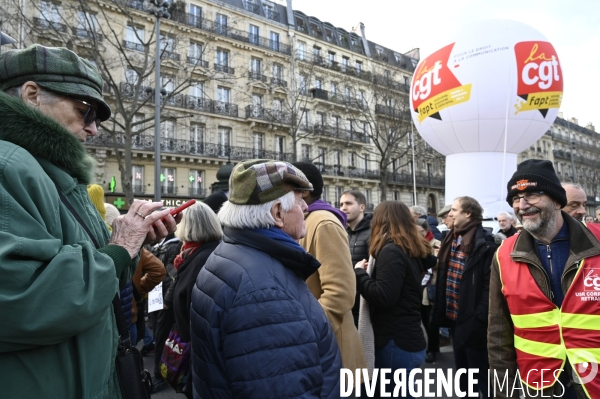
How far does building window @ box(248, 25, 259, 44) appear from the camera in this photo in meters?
29.5

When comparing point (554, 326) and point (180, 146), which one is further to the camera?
point (180, 146)

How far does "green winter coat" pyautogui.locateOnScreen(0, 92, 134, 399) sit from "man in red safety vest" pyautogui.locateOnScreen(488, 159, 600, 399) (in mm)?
2252

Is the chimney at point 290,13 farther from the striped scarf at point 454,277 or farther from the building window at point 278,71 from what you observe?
the striped scarf at point 454,277

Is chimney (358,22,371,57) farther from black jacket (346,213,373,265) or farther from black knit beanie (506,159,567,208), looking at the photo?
black knit beanie (506,159,567,208)

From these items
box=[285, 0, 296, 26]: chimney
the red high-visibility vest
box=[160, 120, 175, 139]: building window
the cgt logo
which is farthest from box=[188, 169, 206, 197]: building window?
the cgt logo

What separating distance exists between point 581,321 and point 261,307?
189cm

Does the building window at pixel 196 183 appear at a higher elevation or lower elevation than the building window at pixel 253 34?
lower

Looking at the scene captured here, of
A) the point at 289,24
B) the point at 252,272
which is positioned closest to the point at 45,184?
the point at 252,272

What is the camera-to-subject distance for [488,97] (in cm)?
1066

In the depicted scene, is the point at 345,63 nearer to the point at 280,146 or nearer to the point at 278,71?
the point at 278,71

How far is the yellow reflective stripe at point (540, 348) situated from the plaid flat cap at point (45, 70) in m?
2.66

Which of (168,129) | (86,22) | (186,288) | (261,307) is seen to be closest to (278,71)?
(168,129)

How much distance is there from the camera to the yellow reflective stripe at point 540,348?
7.44 feet

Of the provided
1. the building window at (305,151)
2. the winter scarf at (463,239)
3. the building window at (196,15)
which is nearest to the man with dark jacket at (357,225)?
the winter scarf at (463,239)
